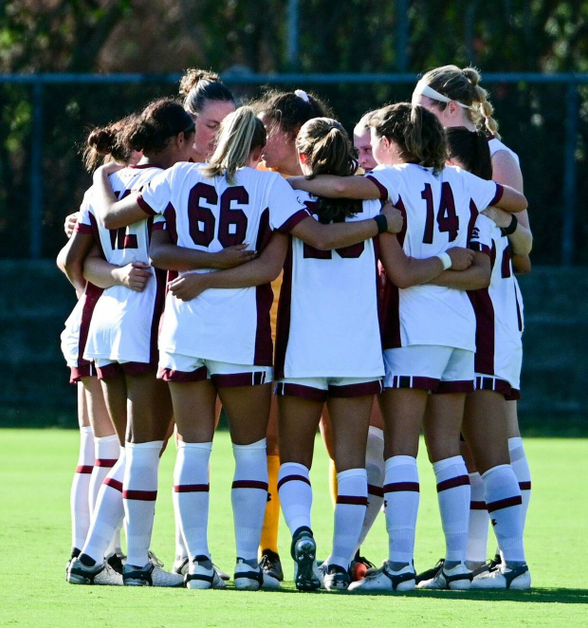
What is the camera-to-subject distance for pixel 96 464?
5.10m

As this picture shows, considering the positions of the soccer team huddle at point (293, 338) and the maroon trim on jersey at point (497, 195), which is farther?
the maroon trim on jersey at point (497, 195)

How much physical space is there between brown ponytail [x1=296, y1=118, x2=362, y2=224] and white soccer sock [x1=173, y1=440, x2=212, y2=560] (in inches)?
36.8

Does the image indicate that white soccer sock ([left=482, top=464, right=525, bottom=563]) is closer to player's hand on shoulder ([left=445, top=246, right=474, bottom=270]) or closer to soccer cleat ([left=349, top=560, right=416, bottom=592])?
soccer cleat ([left=349, top=560, right=416, bottom=592])

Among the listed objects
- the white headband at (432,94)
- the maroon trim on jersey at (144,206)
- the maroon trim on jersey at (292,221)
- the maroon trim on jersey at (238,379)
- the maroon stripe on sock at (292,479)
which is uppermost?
the white headband at (432,94)

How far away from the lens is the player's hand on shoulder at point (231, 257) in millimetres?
4594

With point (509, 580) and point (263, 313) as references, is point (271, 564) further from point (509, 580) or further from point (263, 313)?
point (263, 313)

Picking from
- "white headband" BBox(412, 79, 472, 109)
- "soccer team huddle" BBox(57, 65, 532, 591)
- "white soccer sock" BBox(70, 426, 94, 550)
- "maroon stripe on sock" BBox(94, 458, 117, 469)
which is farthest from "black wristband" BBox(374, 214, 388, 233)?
"white soccer sock" BBox(70, 426, 94, 550)

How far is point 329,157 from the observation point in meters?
4.71

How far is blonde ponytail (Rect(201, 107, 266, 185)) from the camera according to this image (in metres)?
4.62

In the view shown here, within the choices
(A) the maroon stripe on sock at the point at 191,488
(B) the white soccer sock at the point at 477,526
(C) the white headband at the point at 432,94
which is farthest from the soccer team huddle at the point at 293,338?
(C) the white headband at the point at 432,94

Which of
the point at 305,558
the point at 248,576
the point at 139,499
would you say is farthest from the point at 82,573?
the point at 305,558

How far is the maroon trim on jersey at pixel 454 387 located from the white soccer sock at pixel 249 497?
0.68 meters

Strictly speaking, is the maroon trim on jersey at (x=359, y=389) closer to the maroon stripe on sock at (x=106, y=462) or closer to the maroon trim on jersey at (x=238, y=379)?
the maroon trim on jersey at (x=238, y=379)

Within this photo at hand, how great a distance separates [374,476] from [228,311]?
3.32 feet
